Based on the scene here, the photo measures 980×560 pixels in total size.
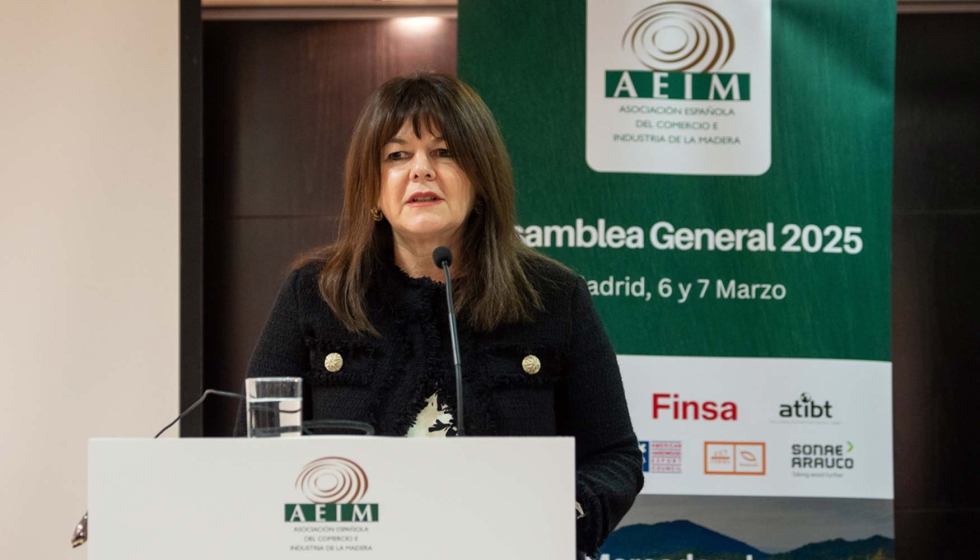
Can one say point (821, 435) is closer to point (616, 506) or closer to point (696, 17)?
point (696, 17)

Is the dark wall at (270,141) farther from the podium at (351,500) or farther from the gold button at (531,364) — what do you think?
the podium at (351,500)

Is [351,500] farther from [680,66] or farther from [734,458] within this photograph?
[680,66]

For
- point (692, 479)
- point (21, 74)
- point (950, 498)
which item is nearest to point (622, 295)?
point (692, 479)

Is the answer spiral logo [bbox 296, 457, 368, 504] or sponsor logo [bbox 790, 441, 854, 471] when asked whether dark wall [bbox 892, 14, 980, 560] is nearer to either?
sponsor logo [bbox 790, 441, 854, 471]

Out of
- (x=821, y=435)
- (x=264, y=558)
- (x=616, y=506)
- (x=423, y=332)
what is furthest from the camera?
(x=821, y=435)

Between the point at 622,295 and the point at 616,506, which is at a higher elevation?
the point at 622,295

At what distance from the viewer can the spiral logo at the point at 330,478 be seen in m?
1.10

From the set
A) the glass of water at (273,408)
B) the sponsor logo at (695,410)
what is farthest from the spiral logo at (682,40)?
the glass of water at (273,408)

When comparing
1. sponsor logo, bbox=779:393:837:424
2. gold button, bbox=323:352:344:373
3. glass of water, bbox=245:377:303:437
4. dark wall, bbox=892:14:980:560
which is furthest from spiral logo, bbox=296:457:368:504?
dark wall, bbox=892:14:980:560

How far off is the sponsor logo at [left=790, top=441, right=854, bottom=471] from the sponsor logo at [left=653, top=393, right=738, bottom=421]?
21cm

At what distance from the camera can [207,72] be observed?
3574mm

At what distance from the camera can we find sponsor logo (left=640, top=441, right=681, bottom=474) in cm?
300

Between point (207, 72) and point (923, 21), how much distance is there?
244 cm

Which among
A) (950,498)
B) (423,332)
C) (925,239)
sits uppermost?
(925,239)
